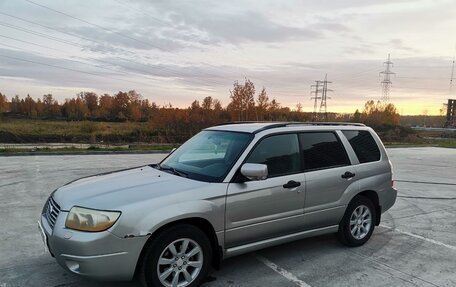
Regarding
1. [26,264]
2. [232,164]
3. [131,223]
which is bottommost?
[26,264]

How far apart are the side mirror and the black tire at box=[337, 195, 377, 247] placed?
5.90 feet

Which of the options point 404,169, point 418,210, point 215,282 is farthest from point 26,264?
point 404,169

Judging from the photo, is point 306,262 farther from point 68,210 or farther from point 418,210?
point 418,210

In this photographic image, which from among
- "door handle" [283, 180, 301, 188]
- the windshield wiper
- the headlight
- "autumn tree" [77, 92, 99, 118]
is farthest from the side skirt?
"autumn tree" [77, 92, 99, 118]

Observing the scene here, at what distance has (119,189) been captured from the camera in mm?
3906

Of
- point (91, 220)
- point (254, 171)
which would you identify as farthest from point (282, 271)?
point (91, 220)

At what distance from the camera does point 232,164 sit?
4.26 metres

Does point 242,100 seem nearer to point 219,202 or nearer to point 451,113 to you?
point 219,202

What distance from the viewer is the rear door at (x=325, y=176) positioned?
4.78m

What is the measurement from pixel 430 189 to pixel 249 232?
7886mm

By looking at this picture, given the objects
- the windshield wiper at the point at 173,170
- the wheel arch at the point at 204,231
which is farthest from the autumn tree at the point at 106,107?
the wheel arch at the point at 204,231

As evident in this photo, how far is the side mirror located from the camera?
399cm

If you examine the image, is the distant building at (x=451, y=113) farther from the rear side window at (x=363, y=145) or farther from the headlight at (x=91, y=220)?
the headlight at (x=91, y=220)

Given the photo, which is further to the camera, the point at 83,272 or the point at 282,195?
the point at 282,195
